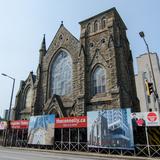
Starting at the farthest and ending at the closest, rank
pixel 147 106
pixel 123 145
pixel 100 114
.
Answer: pixel 147 106
pixel 100 114
pixel 123 145

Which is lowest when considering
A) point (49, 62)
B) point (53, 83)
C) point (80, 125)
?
point (80, 125)

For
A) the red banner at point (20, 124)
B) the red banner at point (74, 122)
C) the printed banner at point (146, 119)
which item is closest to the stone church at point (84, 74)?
the red banner at point (74, 122)

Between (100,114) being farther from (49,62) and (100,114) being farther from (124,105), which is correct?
(49,62)

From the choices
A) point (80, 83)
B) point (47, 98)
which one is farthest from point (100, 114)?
point (47, 98)

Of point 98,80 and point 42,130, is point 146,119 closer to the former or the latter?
point 98,80

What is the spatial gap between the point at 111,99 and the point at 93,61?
7.23 m

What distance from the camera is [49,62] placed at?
34375mm

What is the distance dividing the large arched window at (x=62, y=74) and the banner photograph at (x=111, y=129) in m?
9.25

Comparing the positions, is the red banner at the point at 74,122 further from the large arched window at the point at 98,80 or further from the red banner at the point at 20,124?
the red banner at the point at 20,124

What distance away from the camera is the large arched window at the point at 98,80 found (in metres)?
26.3

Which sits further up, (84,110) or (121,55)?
(121,55)

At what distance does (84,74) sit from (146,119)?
12004 millimetres

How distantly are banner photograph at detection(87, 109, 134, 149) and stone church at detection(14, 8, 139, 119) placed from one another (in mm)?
2694

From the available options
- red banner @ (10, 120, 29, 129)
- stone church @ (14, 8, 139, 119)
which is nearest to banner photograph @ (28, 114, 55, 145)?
red banner @ (10, 120, 29, 129)
